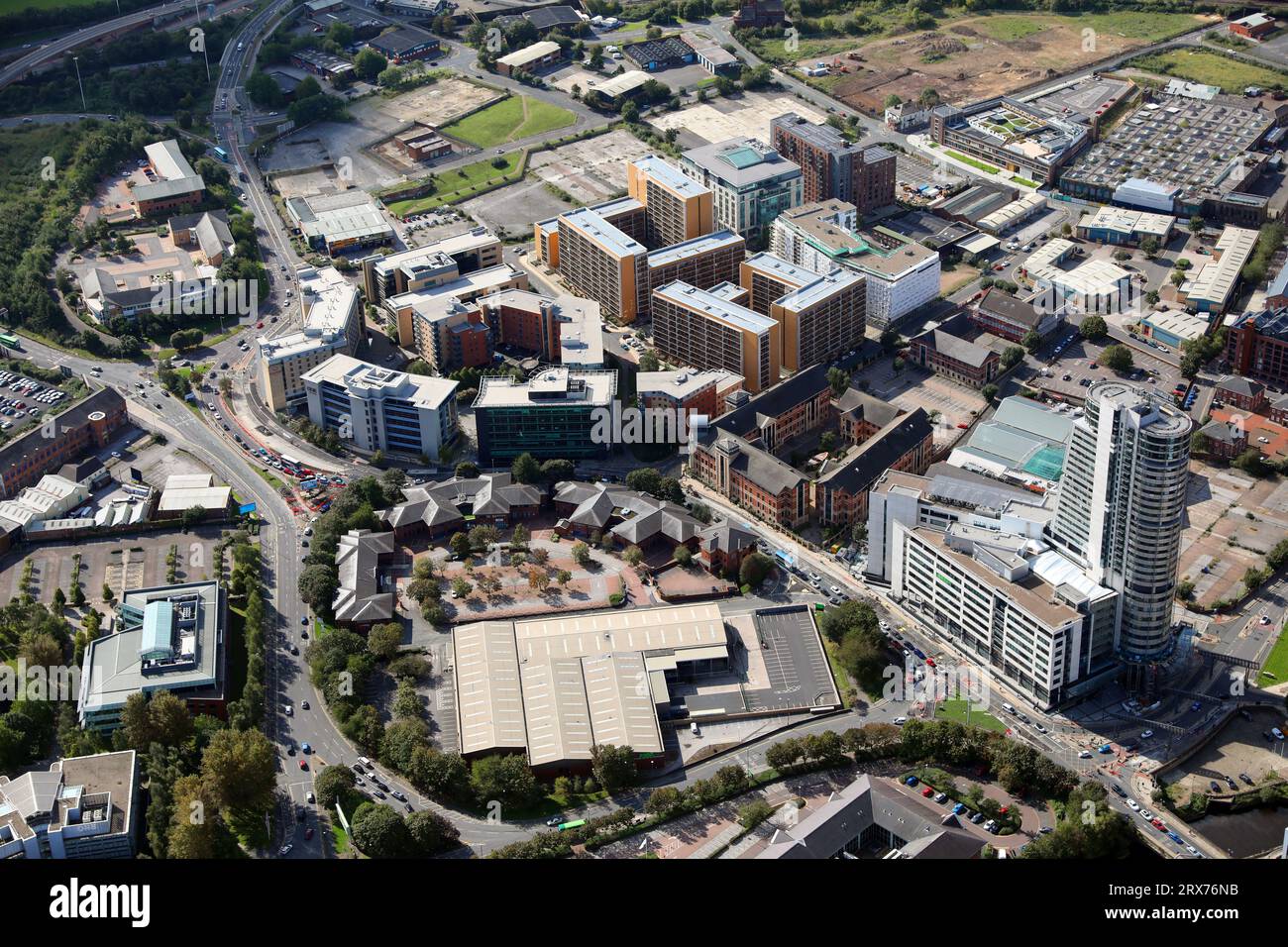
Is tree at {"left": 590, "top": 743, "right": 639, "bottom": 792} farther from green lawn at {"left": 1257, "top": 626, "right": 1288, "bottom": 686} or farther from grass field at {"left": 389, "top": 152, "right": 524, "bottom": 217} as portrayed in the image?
grass field at {"left": 389, "top": 152, "right": 524, "bottom": 217}

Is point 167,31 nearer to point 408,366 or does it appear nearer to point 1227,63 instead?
point 408,366

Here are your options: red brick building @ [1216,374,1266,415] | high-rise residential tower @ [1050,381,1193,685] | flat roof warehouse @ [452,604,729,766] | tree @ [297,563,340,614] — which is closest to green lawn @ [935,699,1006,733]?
high-rise residential tower @ [1050,381,1193,685]

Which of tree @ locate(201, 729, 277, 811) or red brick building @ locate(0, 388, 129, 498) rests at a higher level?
red brick building @ locate(0, 388, 129, 498)

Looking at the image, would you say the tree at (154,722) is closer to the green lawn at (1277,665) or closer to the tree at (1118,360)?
the green lawn at (1277,665)

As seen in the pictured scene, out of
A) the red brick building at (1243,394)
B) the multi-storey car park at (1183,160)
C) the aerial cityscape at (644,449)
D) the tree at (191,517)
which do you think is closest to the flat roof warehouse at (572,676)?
the aerial cityscape at (644,449)

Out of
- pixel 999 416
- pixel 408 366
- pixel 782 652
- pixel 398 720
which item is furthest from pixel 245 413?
pixel 999 416

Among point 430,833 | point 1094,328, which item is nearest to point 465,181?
point 1094,328

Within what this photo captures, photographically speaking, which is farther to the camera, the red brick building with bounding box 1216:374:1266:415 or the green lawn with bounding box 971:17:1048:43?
the green lawn with bounding box 971:17:1048:43
